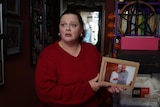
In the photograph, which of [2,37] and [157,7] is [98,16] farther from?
[2,37]

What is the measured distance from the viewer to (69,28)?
46.6 inches

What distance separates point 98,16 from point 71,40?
4111 millimetres

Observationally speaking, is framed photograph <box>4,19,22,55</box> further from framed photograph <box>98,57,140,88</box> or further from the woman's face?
framed photograph <box>98,57,140,88</box>

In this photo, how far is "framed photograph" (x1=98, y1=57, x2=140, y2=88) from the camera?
1.15 meters

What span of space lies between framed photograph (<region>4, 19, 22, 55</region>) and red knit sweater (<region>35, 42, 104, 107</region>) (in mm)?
820

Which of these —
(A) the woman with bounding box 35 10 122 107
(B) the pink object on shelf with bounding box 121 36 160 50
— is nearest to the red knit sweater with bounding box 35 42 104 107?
(A) the woman with bounding box 35 10 122 107

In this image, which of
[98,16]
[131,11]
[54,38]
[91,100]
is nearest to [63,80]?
[91,100]

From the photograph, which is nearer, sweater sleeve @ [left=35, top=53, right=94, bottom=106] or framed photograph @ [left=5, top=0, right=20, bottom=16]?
sweater sleeve @ [left=35, top=53, right=94, bottom=106]

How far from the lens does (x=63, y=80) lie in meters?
1.15

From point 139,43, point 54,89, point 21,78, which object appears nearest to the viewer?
point 54,89

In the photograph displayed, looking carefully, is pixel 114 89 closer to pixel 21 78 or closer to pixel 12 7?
pixel 12 7

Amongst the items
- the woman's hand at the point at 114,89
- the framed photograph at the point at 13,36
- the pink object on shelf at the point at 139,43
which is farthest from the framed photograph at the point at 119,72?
the framed photograph at the point at 13,36

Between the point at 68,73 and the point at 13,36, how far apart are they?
106 cm

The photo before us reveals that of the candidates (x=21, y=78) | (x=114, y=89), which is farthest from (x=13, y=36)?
(x=114, y=89)
